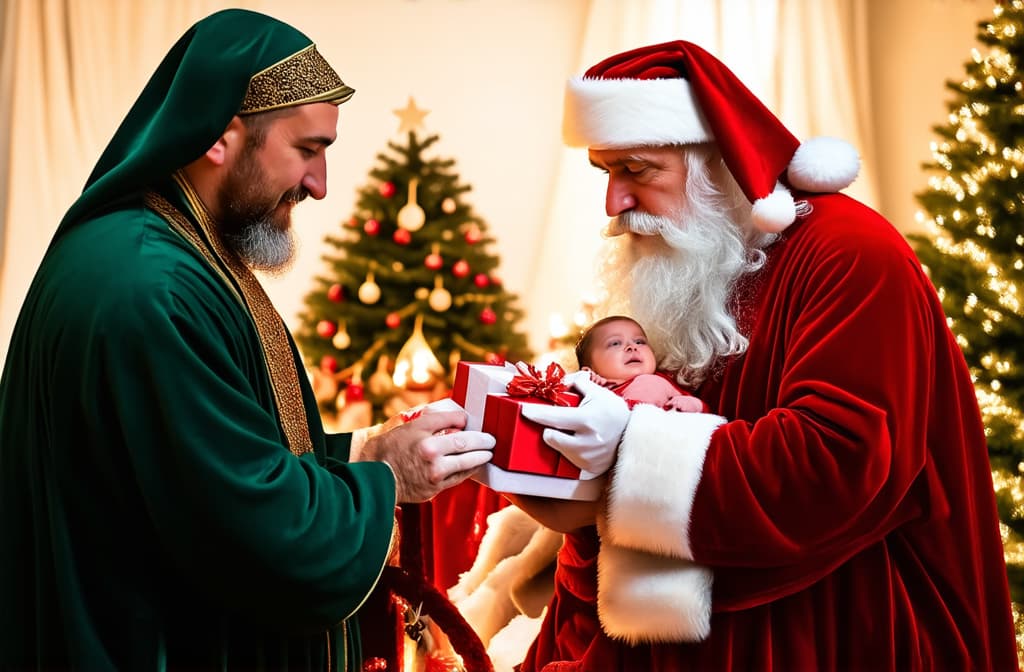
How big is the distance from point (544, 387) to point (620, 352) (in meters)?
0.35

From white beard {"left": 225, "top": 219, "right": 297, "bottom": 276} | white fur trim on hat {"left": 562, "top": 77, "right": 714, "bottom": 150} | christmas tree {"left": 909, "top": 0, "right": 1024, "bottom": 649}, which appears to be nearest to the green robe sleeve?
white beard {"left": 225, "top": 219, "right": 297, "bottom": 276}

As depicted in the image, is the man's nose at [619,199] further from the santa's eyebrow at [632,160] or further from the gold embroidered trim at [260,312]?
the gold embroidered trim at [260,312]

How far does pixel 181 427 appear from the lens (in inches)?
61.7

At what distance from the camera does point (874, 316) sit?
195 centimetres

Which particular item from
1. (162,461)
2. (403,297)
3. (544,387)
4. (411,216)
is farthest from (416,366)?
(162,461)

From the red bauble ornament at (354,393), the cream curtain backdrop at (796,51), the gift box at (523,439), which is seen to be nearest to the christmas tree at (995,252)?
the cream curtain backdrop at (796,51)

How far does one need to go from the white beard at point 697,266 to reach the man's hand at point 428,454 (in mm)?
584

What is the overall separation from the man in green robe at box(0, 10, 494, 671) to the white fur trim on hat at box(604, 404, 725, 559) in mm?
498

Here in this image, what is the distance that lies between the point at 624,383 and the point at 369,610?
805mm

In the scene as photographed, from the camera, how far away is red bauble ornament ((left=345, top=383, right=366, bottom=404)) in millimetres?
5766

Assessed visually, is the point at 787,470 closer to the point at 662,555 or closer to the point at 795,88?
the point at 662,555

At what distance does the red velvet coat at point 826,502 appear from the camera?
1.94 m

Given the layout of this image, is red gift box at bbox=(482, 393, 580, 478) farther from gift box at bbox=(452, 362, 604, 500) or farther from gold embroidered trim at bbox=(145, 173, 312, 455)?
gold embroidered trim at bbox=(145, 173, 312, 455)

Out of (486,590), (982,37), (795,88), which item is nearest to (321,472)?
(486,590)
